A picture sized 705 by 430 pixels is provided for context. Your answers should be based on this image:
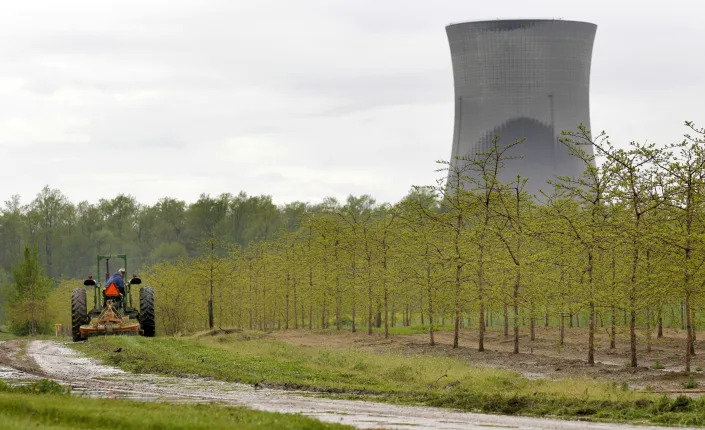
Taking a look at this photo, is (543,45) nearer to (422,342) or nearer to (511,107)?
(511,107)

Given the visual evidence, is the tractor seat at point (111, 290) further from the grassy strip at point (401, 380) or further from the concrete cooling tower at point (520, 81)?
the concrete cooling tower at point (520, 81)

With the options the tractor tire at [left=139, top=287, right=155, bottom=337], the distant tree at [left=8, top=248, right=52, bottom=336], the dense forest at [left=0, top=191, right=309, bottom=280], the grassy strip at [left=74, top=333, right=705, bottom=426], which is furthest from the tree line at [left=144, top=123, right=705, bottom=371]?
the dense forest at [left=0, top=191, right=309, bottom=280]

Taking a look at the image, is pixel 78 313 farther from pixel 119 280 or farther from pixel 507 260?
pixel 507 260

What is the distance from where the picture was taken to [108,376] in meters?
26.4

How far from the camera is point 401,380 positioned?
1064 inches

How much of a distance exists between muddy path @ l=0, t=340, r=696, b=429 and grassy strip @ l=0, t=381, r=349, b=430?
51.9 inches

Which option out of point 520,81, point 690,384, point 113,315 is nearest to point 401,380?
point 690,384

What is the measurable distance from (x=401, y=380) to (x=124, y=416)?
38.6 ft

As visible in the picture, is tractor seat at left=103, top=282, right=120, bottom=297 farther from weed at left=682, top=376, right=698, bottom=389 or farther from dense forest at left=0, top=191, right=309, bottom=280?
dense forest at left=0, top=191, right=309, bottom=280

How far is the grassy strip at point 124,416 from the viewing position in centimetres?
1572

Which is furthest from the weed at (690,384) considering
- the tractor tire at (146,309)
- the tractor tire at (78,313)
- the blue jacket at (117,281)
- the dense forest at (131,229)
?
the dense forest at (131,229)

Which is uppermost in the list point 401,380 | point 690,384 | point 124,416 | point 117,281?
point 117,281

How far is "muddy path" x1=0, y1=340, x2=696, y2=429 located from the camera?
56.9 feet

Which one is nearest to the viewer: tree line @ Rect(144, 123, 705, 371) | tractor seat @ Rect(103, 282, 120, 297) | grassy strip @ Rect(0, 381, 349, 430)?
grassy strip @ Rect(0, 381, 349, 430)
